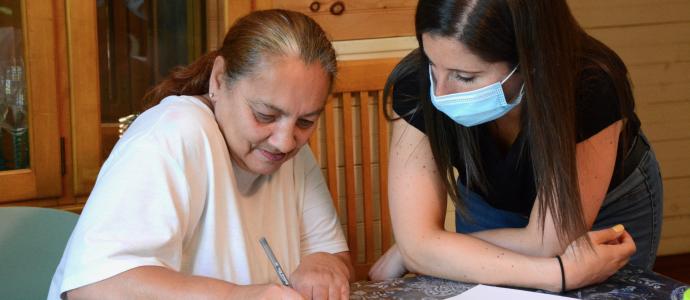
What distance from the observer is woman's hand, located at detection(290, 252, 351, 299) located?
1513 mm

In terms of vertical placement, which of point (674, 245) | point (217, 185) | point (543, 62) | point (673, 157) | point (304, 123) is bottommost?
point (674, 245)

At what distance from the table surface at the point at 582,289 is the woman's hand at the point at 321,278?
26mm

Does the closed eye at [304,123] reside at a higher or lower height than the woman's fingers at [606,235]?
higher

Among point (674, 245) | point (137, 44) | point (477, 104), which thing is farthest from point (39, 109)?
point (674, 245)

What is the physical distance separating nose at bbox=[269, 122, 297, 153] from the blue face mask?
0.88 ft

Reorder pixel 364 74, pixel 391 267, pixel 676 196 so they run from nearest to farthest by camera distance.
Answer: pixel 391 267 < pixel 364 74 < pixel 676 196

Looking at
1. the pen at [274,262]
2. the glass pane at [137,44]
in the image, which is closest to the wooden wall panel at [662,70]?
the glass pane at [137,44]

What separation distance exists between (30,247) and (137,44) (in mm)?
879

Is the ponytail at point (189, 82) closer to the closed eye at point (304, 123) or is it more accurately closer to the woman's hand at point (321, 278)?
the closed eye at point (304, 123)

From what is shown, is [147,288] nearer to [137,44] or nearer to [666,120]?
[137,44]

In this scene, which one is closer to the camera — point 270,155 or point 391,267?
point 270,155

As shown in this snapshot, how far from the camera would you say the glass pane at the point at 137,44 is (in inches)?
93.3

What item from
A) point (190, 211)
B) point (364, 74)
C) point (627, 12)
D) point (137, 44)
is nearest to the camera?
point (190, 211)

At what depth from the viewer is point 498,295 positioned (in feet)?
4.92
